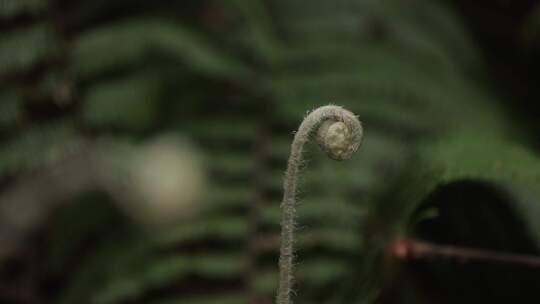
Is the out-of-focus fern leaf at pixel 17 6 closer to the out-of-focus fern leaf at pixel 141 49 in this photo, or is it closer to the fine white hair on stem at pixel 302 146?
the out-of-focus fern leaf at pixel 141 49

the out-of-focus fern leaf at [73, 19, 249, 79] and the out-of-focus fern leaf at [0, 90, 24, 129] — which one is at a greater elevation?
the out-of-focus fern leaf at [73, 19, 249, 79]

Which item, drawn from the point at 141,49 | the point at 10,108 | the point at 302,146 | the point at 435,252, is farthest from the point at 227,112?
the point at 302,146

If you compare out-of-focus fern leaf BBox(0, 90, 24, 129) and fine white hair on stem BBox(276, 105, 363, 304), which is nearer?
fine white hair on stem BBox(276, 105, 363, 304)

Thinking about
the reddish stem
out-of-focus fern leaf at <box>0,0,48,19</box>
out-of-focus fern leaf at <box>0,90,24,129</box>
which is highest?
out-of-focus fern leaf at <box>0,0,48,19</box>

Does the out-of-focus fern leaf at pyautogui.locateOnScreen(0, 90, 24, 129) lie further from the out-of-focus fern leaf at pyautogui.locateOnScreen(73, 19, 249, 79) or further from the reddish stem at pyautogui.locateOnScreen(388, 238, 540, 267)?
the reddish stem at pyautogui.locateOnScreen(388, 238, 540, 267)

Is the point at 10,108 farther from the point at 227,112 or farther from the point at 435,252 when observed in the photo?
the point at 435,252

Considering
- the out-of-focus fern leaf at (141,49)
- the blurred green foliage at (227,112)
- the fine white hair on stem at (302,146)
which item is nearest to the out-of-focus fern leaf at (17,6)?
the blurred green foliage at (227,112)

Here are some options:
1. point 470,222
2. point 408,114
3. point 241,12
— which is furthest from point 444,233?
point 241,12

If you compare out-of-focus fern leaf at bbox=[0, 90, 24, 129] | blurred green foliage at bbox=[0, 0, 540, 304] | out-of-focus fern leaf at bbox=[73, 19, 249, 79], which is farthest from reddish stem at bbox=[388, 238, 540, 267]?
out-of-focus fern leaf at bbox=[0, 90, 24, 129]
